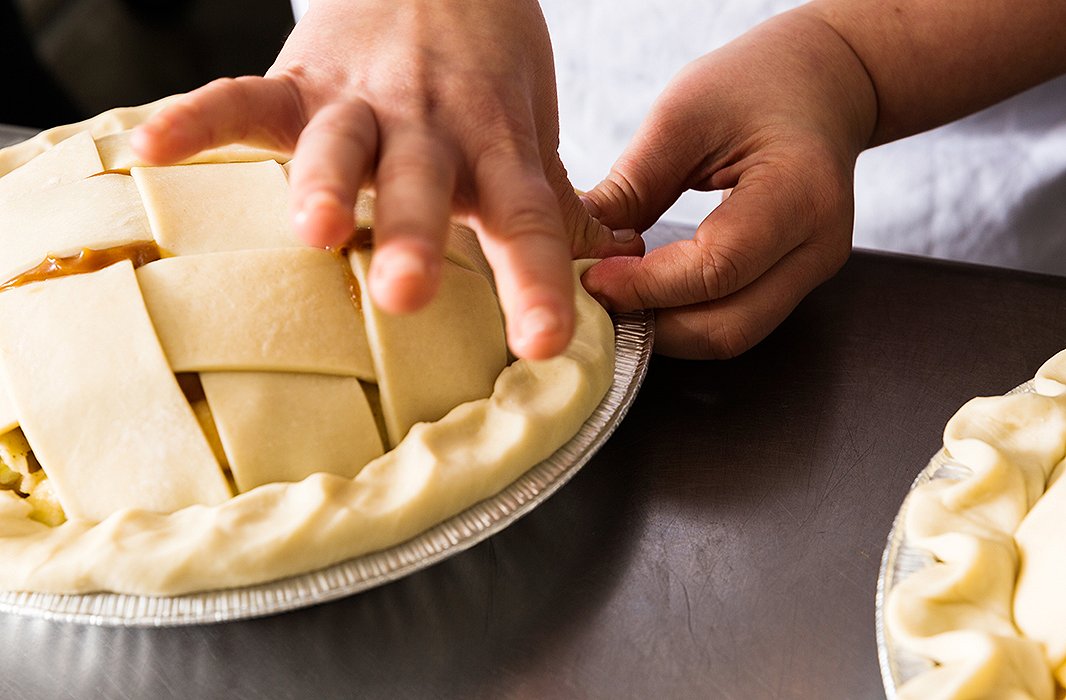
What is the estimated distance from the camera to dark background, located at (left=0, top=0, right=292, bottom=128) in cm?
291

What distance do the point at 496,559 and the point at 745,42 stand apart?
25.7 inches

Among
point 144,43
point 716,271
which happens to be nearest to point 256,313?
point 716,271

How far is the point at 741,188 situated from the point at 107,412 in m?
0.61

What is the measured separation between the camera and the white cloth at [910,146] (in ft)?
4.29

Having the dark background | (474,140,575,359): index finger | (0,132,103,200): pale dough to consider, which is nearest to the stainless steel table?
(474,140,575,359): index finger

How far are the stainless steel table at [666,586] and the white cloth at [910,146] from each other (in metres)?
0.32

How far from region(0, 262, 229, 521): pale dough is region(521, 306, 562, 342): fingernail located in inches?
11.9

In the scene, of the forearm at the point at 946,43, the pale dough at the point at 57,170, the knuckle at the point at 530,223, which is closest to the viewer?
the knuckle at the point at 530,223

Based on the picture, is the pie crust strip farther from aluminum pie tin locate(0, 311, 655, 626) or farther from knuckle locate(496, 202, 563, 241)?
knuckle locate(496, 202, 563, 241)

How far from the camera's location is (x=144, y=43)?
2986mm

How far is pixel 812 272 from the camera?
106cm

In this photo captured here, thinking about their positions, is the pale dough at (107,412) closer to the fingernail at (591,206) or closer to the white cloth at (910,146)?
the fingernail at (591,206)

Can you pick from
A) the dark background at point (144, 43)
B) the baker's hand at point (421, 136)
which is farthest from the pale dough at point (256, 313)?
the dark background at point (144, 43)

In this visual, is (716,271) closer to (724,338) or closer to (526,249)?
(724,338)
